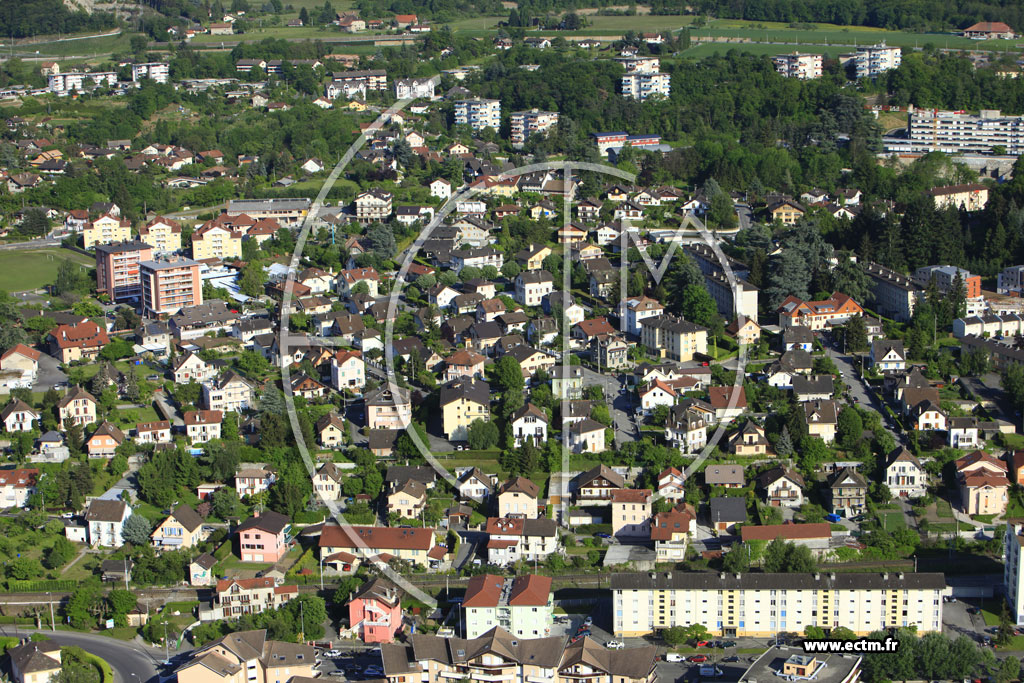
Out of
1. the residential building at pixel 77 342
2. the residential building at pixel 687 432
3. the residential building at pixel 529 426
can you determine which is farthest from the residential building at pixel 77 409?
the residential building at pixel 687 432

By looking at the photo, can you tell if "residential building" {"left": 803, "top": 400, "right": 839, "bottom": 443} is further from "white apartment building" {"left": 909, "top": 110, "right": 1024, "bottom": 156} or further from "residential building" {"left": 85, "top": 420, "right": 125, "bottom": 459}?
"white apartment building" {"left": 909, "top": 110, "right": 1024, "bottom": 156}

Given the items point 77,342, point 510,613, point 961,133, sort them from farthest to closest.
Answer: point 961,133 → point 77,342 → point 510,613

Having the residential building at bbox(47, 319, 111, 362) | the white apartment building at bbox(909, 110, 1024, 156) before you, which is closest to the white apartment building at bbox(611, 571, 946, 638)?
the residential building at bbox(47, 319, 111, 362)

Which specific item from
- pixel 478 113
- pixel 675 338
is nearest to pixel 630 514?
pixel 675 338

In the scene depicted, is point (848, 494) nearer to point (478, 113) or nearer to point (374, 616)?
point (374, 616)

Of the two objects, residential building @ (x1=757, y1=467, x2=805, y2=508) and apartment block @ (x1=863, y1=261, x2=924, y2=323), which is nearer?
residential building @ (x1=757, y1=467, x2=805, y2=508)

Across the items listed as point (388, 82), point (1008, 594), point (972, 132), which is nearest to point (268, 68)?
point (388, 82)

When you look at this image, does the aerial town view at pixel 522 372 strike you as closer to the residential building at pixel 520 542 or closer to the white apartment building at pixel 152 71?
the residential building at pixel 520 542
